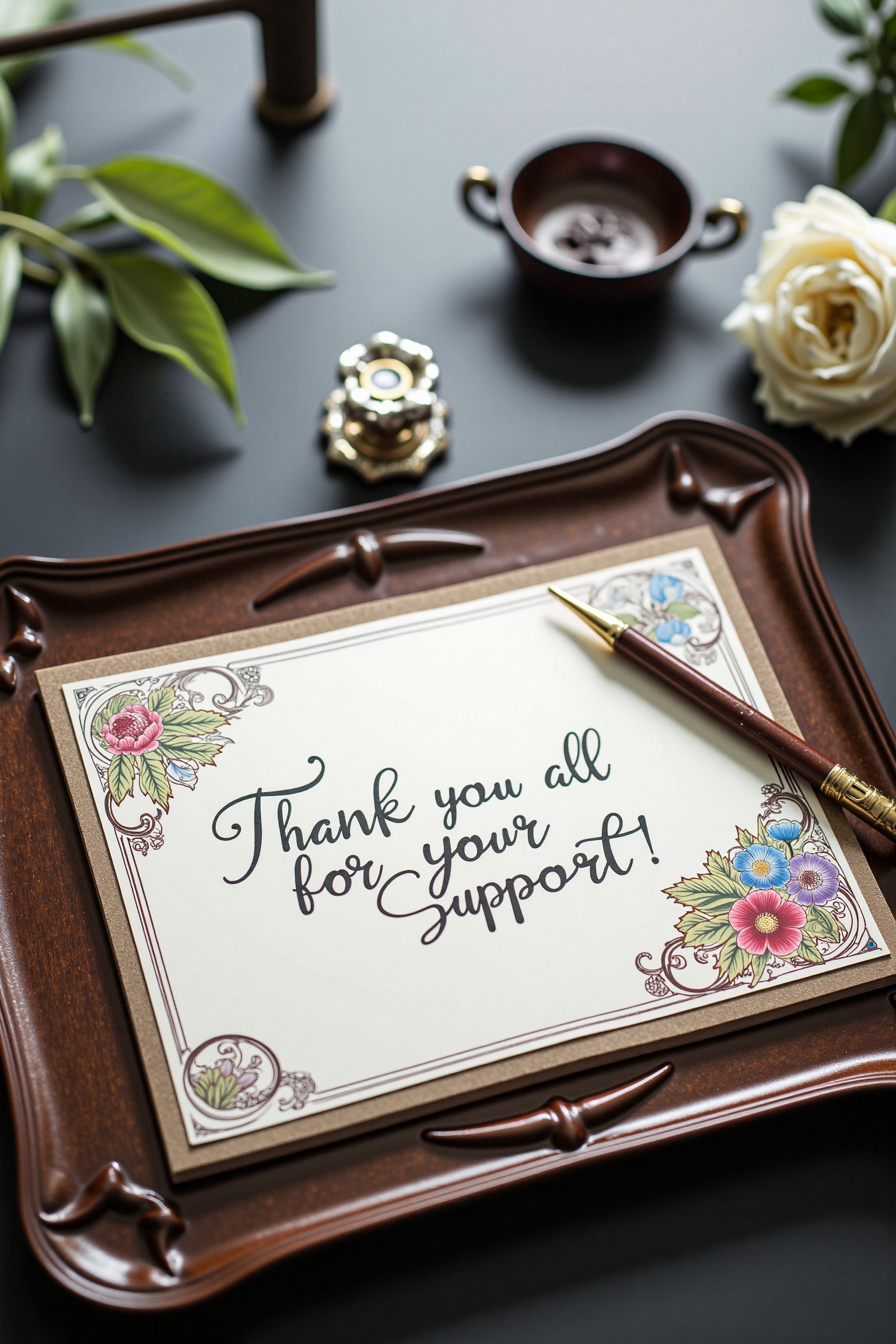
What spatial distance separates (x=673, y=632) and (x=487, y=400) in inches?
8.5

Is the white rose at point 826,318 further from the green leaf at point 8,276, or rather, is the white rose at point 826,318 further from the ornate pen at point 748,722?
the green leaf at point 8,276

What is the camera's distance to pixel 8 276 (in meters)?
0.73

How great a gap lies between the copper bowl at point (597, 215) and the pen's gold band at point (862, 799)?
35 cm

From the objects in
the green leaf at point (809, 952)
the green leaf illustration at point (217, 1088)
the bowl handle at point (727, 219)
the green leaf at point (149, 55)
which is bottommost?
the green leaf at point (809, 952)

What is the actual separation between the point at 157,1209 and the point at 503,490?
1.37 ft

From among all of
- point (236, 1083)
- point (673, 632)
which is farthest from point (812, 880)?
point (236, 1083)

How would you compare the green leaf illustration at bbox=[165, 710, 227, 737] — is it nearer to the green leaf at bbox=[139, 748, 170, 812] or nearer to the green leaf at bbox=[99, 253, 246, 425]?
the green leaf at bbox=[139, 748, 170, 812]

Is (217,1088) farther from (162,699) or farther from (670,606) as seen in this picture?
(670,606)

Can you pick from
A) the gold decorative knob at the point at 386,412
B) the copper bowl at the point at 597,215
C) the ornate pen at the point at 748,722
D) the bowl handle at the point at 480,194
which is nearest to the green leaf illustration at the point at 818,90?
the copper bowl at the point at 597,215

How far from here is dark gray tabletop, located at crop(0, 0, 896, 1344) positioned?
0.52m

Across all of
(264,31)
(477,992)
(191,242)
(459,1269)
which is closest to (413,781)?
(477,992)

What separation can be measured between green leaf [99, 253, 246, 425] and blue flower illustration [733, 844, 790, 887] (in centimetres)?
39

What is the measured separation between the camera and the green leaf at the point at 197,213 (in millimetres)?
748

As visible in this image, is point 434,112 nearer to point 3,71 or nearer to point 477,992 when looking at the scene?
point 3,71
